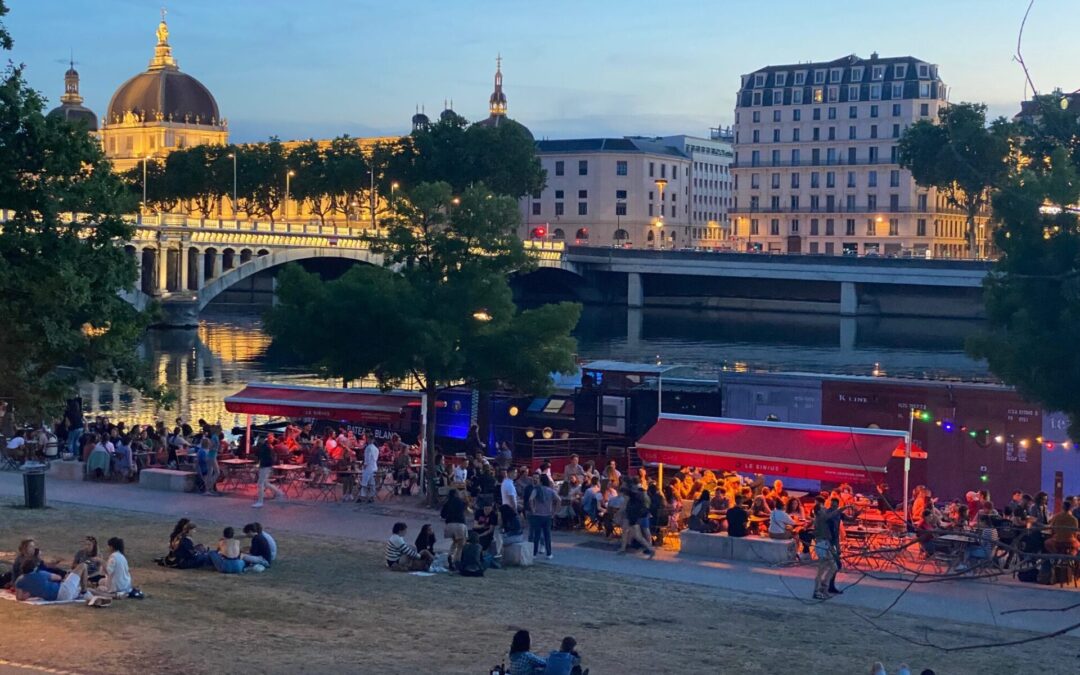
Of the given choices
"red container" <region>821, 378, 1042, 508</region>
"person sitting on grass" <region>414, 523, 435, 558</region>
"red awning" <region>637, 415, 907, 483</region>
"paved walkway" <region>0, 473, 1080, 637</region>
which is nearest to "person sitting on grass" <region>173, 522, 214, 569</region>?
"person sitting on grass" <region>414, 523, 435, 558</region>

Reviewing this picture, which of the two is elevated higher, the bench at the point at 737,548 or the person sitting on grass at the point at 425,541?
the person sitting on grass at the point at 425,541

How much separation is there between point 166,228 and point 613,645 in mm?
77429

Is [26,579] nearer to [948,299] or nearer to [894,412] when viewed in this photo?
[894,412]

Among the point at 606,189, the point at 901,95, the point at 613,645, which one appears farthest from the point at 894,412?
the point at 606,189

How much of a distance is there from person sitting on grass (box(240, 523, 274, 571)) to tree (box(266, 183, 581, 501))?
6.67 metres

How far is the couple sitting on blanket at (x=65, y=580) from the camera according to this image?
16234mm

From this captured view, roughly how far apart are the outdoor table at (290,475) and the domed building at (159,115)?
467ft

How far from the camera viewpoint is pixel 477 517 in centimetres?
2147

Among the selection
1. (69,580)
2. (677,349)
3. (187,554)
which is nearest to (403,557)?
(187,554)

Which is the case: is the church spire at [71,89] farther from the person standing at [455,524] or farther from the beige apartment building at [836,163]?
the person standing at [455,524]

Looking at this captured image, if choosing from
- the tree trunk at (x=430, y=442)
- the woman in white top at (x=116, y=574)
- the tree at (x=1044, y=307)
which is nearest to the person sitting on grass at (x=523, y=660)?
the woman in white top at (x=116, y=574)

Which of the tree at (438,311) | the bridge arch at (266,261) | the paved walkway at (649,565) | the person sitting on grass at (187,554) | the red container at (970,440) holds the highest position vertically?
the bridge arch at (266,261)

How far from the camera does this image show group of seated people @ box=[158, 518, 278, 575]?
61.1 ft

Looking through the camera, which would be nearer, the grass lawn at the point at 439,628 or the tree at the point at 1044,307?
the grass lawn at the point at 439,628
